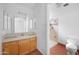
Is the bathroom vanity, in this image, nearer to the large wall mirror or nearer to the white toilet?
the large wall mirror

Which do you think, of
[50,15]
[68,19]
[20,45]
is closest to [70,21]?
[68,19]

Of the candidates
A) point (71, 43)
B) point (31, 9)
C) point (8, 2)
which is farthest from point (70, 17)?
point (8, 2)

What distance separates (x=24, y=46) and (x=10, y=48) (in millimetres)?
124

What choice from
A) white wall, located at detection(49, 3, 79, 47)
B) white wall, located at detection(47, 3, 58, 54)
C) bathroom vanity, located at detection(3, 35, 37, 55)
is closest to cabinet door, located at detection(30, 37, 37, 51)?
bathroom vanity, located at detection(3, 35, 37, 55)

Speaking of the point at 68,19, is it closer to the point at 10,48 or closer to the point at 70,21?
the point at 70,21

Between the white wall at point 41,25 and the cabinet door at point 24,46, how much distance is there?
3.9 inches

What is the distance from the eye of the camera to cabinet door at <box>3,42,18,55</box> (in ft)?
3.15

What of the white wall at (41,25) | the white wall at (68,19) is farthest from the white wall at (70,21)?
the white wall at (41,25)

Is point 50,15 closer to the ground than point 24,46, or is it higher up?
higher up

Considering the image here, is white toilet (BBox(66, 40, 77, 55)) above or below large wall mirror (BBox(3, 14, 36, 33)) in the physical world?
below

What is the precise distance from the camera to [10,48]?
3.19 feet

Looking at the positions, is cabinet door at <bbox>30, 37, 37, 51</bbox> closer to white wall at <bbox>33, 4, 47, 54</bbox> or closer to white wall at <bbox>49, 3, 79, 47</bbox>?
white wall at <bbox>33, 4, 47, 54</bbox>

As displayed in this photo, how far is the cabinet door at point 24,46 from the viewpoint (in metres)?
0.97

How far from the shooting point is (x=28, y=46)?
982 millimetres
